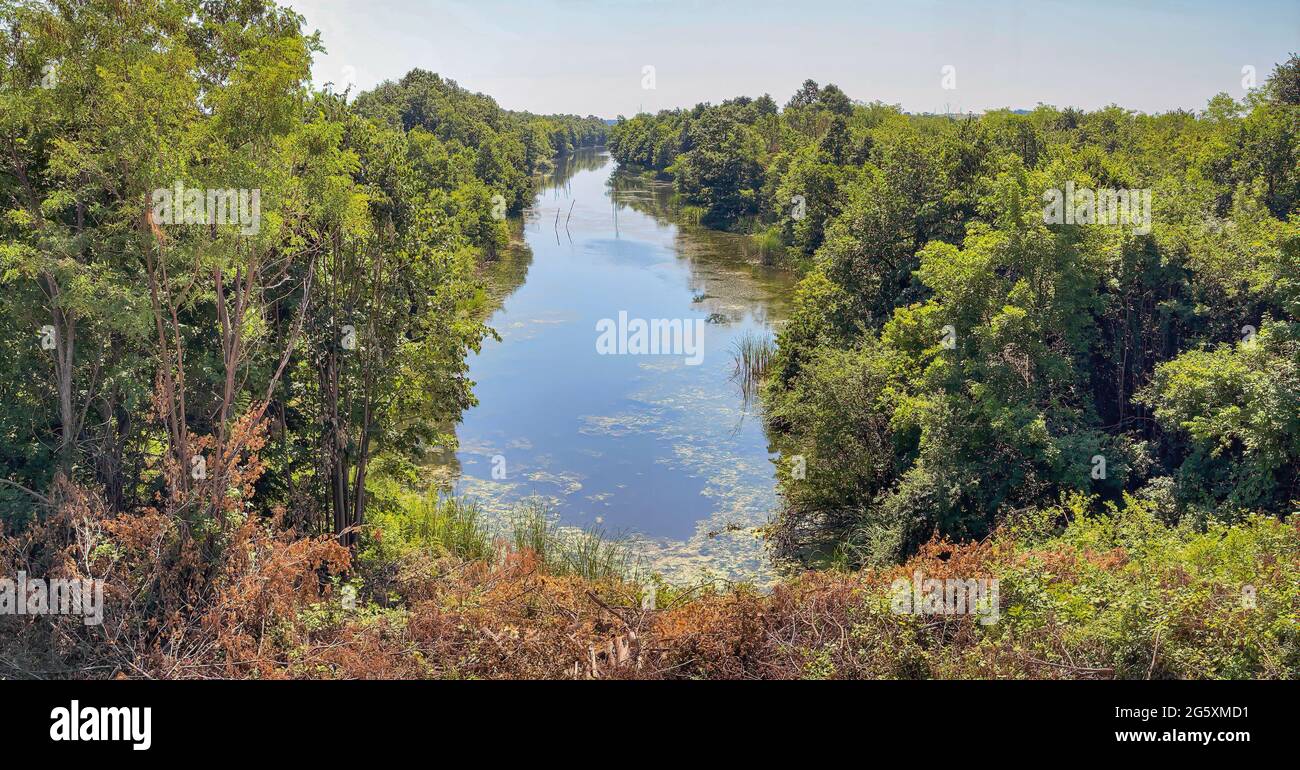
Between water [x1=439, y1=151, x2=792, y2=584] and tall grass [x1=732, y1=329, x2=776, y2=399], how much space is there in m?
0.33

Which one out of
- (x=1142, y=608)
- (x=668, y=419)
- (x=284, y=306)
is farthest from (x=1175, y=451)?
(x=284, y=306)

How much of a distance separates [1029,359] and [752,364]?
12.9 metres

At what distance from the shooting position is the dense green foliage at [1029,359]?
1362 centimetres

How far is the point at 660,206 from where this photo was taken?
75188 mm

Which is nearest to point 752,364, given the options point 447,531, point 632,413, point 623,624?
point 632,413

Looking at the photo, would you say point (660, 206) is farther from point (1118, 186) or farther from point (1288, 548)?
point (1288, 548)

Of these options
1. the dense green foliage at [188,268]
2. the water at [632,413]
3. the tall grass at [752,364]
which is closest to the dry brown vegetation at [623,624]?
the dense green foliage at [188,268]

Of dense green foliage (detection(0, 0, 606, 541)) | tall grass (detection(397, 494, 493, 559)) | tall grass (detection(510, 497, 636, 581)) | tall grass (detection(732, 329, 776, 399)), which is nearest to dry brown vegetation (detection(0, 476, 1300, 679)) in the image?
dense green foliage (detection(0, 0, 606, 541))

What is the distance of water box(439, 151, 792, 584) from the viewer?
1867cm

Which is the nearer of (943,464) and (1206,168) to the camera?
(943,464)

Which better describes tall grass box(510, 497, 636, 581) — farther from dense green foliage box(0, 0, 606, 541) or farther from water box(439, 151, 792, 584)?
dense green foliage box(0, 0, 606, 541)

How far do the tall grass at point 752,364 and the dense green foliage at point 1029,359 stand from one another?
265 cm

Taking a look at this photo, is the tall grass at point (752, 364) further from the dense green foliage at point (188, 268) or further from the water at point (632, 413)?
the dense green foliage at point (188, 268)

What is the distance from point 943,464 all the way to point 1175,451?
4287 millimetres
